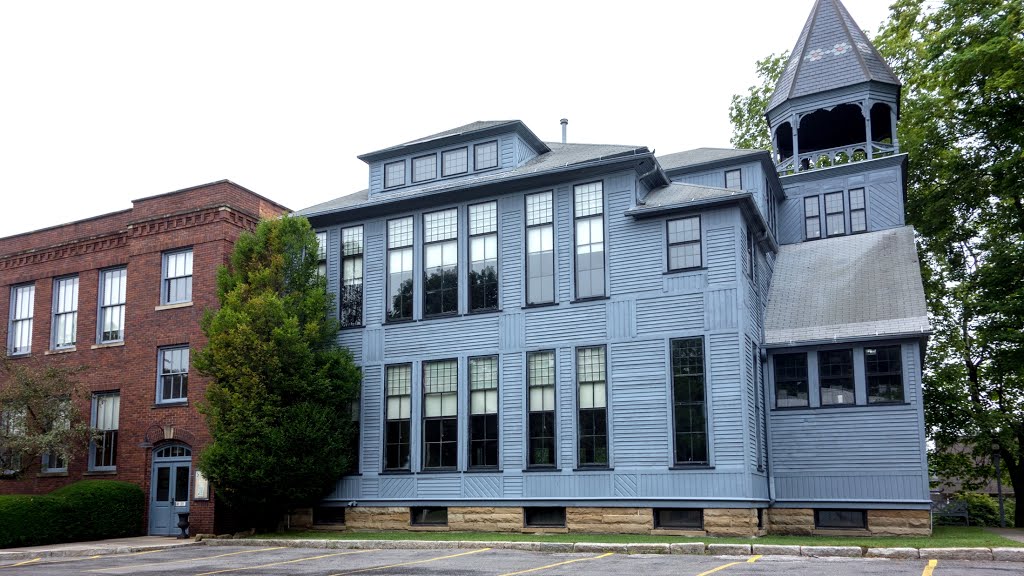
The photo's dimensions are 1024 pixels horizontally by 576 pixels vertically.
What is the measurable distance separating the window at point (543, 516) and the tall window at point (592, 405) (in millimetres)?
1561

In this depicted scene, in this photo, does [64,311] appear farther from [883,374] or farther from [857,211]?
[857,211]

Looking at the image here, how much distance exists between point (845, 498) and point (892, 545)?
541cm

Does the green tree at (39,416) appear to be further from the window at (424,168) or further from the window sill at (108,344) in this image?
the window at (424,168)

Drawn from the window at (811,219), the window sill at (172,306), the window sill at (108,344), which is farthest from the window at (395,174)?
the window at (811,219)

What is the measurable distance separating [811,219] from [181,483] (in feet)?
73.7

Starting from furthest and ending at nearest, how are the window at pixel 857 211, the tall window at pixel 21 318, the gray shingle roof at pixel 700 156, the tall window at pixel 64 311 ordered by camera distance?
the tall window at pixel 21 318 < the window at pixel 857 211 < the tall window at pixel 64 311 < the gray shingle roof at pixel 700 156

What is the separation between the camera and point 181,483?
27.0 metres

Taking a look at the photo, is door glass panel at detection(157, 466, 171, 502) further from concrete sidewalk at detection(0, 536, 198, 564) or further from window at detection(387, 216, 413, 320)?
window at detection(387, 216, 413, 320)

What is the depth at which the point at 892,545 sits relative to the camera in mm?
18484

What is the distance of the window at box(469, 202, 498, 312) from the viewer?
2594 centimetres

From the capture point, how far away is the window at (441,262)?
26547mm

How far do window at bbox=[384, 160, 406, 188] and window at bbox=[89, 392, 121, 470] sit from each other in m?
10.8

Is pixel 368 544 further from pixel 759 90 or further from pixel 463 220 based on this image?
pixel 759 90

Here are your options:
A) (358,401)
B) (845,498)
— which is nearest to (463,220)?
(358,401)
